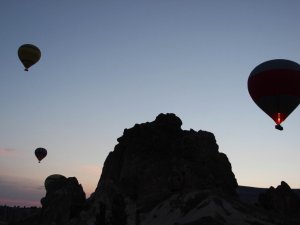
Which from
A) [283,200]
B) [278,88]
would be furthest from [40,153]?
[278,88]

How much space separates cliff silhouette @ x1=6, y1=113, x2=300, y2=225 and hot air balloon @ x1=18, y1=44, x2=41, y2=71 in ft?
127

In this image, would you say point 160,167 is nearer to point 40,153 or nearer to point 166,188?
point 166,188

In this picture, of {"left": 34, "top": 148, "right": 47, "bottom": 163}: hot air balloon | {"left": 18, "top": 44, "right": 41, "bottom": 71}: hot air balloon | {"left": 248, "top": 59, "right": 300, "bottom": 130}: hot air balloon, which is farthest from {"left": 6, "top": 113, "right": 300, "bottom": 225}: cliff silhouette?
{"left": 248, "top": 59, "right": 300, "bottom": 130}: hot air balloon

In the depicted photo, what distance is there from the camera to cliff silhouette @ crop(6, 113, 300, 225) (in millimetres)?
99188

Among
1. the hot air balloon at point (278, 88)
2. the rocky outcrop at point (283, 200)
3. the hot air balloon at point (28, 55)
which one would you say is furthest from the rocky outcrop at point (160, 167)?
the hot air balloon at point (278, 88)

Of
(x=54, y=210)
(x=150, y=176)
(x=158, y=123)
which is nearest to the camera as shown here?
(x=54, y=210)

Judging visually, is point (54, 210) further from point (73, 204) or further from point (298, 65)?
point (298, 65)

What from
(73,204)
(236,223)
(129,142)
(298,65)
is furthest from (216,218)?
(129,142)

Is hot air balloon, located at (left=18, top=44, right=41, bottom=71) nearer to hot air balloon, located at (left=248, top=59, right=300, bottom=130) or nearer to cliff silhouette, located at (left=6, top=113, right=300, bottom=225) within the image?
cliff silhouette, located at (left=6, top=113, right=300, bottom=225)

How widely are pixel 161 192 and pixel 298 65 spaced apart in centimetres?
8331

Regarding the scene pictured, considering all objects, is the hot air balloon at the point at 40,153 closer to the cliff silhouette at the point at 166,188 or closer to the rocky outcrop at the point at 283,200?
the cliff silhouette at the point at 166,188

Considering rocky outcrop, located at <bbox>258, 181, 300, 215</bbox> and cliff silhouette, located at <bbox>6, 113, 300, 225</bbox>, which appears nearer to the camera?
cliff silhouette, located at <bbox>6, 113, 300, 225</bbox>

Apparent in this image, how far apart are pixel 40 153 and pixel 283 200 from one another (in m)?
73.2

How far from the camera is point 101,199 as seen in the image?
414 feet
